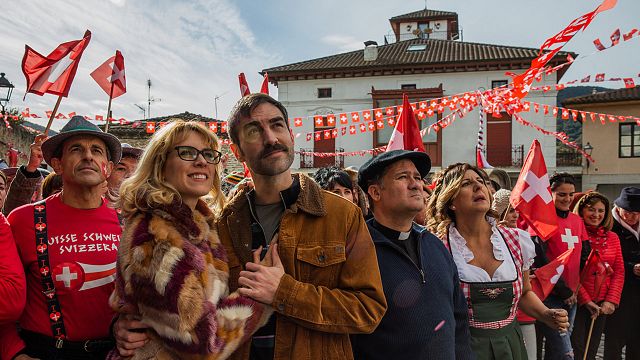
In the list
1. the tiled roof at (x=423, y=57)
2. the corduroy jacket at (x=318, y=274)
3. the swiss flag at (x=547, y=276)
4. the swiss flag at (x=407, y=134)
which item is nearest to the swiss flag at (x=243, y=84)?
the swiss flag at (x=407, y=134)

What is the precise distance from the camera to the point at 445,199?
320 centimetres

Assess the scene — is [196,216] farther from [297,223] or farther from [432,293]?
[432,293]

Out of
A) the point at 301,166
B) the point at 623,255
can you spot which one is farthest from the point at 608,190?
the point at 623,255

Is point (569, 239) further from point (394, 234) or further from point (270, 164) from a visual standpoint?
point (270, 164)

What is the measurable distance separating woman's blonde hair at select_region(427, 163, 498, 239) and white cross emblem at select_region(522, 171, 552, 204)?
1447 mm

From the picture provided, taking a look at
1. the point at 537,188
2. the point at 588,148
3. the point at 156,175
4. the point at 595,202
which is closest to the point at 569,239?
the point at 537,188

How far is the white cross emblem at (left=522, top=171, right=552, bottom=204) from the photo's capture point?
4426 mm

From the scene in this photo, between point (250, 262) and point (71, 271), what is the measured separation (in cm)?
108

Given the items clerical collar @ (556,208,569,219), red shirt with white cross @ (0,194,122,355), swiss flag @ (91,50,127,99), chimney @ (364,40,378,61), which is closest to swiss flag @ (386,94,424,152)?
clerical collar @ (556,208,569,219)

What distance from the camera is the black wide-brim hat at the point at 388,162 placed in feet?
8.26

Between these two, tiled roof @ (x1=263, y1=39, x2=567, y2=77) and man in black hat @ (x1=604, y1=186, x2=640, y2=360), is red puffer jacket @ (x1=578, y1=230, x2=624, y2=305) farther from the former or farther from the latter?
tiled roof @ (x1=263, y1=39, x2=567, y2=77)

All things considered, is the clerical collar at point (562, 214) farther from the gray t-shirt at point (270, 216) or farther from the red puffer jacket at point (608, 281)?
the gray t-shirt at point (270, 216)

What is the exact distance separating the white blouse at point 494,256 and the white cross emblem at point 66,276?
90.6 inches

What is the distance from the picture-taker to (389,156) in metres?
2.54
